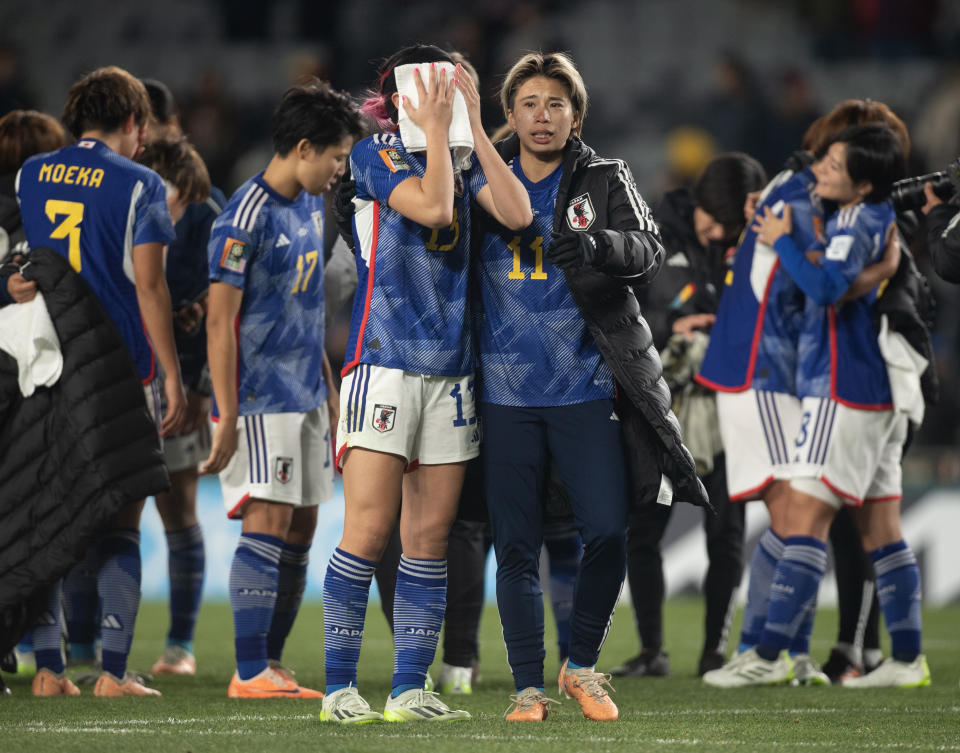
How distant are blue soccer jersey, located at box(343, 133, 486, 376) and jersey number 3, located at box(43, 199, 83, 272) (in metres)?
1.39

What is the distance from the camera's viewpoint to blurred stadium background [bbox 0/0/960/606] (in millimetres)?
13070

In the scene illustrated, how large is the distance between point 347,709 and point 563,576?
159cm

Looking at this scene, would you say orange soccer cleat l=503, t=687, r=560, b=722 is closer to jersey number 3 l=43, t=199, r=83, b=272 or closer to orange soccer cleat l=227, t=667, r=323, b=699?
orange soccer cleat l=227, t=667, r=323, b=699

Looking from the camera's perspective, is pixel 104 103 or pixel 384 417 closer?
pixel 384 417

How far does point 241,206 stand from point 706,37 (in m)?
10.5

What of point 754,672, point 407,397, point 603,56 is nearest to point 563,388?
point 407,397

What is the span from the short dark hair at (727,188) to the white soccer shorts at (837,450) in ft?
3.56

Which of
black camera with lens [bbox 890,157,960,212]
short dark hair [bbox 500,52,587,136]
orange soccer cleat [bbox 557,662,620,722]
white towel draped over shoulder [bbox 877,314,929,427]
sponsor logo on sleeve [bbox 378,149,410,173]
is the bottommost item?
orange soccer cleat [bbox 557,662,620,722]

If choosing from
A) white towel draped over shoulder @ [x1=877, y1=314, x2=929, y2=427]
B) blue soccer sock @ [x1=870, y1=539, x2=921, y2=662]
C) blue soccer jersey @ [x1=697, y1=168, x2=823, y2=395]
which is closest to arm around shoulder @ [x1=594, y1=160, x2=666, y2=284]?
blue soccer jersey @ [x1=697, y1=168, x2=823, y2=395]

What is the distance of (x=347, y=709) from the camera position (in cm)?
395

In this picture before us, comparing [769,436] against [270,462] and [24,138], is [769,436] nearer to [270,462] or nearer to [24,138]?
[270,462]

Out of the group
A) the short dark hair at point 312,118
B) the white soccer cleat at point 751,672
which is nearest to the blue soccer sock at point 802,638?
the white soccer cleat at point 751,672

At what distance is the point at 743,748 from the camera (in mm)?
3549

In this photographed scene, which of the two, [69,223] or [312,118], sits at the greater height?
[312,118]
